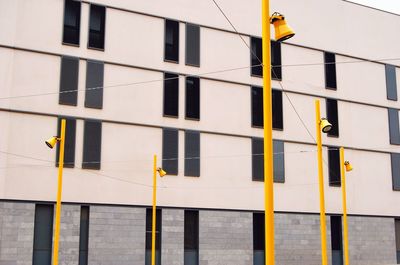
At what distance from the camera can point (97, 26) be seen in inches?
1152

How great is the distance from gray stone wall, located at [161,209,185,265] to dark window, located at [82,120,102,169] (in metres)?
4.59

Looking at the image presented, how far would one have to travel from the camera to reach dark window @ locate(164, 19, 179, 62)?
101ft

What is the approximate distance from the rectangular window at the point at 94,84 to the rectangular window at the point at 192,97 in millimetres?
5056

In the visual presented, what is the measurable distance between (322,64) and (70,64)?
55.0 ft

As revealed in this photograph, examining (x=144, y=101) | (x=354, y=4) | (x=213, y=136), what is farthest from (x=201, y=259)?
(x=354, y=4)

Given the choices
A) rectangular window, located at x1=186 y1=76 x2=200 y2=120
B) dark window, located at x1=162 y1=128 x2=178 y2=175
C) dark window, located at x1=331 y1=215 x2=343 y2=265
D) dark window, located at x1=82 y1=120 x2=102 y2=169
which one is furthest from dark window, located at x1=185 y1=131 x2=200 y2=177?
dark window, located at x1=331 y1=215 x2=343 y2=265

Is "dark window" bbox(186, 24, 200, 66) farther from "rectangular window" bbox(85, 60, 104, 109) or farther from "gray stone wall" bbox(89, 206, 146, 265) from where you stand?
"gray stone wall" bbox(89, 206, 146, 265)

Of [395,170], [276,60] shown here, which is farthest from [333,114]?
[395,170]

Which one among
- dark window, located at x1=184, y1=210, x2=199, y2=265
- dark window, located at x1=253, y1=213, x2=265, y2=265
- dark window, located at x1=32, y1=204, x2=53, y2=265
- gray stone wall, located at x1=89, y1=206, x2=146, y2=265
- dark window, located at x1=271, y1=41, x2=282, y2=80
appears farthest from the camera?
dark window, located at x1=271, y1=41, x2=282, y2=80

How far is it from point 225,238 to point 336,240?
28.1ft

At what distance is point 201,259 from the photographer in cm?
2977

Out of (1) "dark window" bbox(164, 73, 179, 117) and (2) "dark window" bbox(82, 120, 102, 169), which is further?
(1) "dark window" bbox(164, 73, 179, 117)

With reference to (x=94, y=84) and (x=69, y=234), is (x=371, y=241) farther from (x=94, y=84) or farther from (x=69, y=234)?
(x=94, y=84)

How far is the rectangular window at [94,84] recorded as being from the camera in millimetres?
28344
